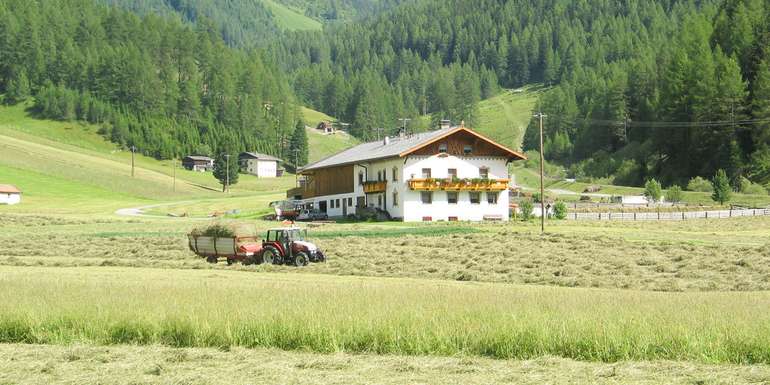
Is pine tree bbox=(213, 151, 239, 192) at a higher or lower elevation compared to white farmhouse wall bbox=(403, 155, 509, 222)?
higher

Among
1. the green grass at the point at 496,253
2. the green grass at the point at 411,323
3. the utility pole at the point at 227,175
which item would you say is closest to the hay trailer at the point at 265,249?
the green grass at the point at 496,253

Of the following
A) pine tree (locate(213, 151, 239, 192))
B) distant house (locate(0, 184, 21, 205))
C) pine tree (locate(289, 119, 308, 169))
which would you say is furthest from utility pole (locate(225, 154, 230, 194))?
pine tree (locate(289, 119, 308, 169))

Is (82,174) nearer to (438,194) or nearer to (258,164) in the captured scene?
(258,164)

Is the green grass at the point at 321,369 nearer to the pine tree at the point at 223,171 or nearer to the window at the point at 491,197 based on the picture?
the window at the point at 491,197

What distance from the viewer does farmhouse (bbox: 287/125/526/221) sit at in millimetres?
75375

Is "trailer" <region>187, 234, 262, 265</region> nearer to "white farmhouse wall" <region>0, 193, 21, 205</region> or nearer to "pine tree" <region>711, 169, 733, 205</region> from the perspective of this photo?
"pine tree" <region>711, 169, 733, 205</region>

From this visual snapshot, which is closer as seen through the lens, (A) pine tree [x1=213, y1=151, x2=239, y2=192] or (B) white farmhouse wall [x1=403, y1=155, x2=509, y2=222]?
(B) white farmhouse wall [x1=403, y1=155, x2=509, y2=222]

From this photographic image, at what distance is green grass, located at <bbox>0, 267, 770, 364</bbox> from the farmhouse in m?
51.9

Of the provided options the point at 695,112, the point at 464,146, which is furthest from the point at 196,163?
the point at 464,146

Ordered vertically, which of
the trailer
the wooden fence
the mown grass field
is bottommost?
the mown grass field

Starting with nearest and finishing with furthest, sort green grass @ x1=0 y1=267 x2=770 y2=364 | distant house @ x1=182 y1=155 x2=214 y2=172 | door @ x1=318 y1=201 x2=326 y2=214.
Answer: green grass @ x1=0 y1=267 x2=770 y2=364, door @ x1=318 y1=201 x2=326 y2=214, distant house @ x1=182 y1=155 x2=214 y2=172

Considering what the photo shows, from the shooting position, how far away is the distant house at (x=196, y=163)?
17525cm

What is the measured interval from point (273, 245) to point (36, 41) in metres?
177

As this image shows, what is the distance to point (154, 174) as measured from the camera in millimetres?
144500
